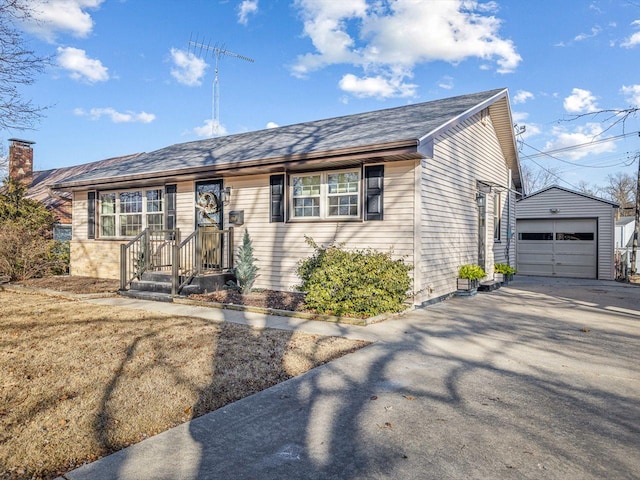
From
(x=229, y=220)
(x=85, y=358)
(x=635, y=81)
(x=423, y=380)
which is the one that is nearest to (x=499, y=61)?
(x=635, y=81)

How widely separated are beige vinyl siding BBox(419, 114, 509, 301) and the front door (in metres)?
4.74

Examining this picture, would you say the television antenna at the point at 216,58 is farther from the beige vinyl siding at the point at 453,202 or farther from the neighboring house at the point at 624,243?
the neighboring house at the point at 624,243

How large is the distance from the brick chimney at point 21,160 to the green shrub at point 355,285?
19.0 meters

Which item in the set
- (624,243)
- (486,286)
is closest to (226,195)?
(486,286)

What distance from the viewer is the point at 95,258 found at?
1253cm

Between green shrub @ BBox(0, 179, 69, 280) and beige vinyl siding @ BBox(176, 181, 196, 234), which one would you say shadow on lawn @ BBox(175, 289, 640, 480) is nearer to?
beige vinyl siding @ BBox(176, 181, 196, 234)

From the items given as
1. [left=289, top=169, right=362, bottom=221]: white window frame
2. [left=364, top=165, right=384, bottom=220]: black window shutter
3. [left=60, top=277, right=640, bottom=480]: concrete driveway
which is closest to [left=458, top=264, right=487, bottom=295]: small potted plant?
[left=364, top=165, right=384, bottom=220]: black window shutter

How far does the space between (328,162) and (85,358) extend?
5.39 meters

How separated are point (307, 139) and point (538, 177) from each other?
42.7 metres

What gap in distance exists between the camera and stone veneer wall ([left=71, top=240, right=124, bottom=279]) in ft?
39.7

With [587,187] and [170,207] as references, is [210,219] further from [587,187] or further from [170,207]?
[587,187]

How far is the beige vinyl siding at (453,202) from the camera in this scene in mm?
8250

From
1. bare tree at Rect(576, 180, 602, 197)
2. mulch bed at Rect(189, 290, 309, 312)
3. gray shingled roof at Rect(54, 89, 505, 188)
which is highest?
bare tree at Rect(576, 180, 602, 197)

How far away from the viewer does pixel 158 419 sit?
2992 millimetres
